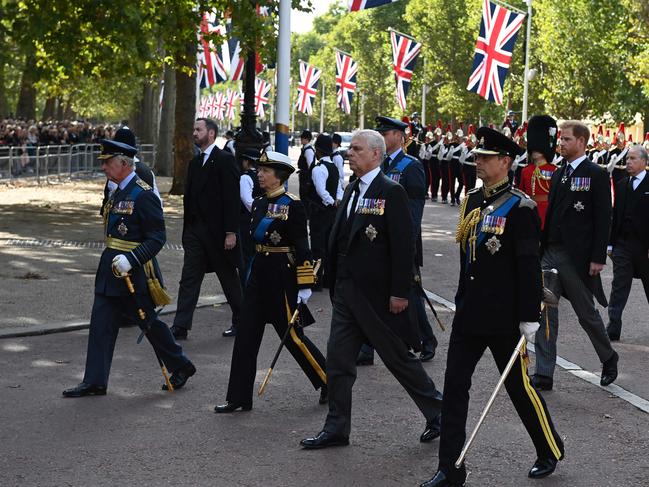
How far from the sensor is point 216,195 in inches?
429

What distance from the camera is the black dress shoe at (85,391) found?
27.5 ft

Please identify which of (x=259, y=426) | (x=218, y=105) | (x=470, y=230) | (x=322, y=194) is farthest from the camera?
(x=218, y=105)

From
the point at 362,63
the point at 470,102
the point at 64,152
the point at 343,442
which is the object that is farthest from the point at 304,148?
the point at 362,63

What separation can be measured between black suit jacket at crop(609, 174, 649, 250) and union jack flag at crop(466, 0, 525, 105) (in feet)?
67.1

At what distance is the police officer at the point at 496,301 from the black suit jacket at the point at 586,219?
8.48 feet

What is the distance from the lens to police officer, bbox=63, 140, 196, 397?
8.40 m

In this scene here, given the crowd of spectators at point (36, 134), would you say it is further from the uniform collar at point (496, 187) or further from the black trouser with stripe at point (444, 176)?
the uniform collar at point (496, 187)

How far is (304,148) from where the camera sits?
1692 cm

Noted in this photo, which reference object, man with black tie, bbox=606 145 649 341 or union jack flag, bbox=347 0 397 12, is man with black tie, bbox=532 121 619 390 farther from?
union jack flag, bbox=347 0 397 12

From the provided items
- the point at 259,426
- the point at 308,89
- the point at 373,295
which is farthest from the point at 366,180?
the point at 308,89

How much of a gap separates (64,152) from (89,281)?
23423 mm

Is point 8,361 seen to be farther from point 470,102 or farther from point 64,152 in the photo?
point 470,102

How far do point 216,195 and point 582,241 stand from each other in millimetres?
3482

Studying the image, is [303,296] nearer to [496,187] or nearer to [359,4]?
[496,187]
